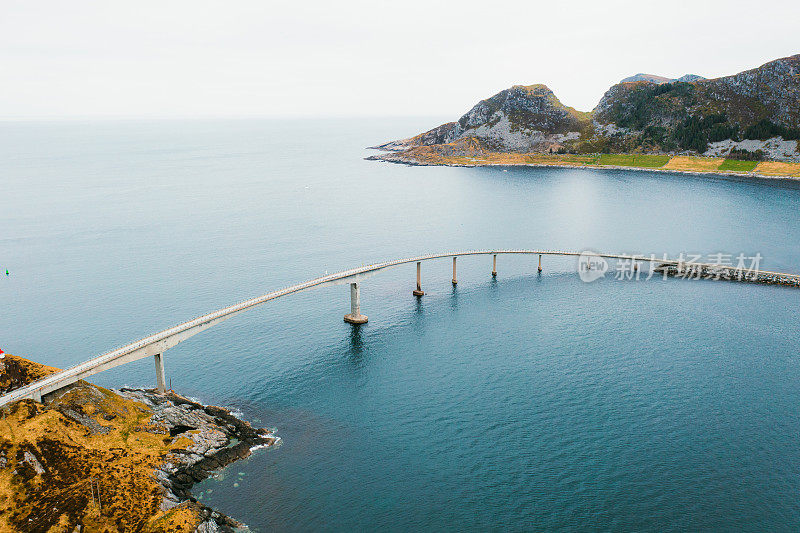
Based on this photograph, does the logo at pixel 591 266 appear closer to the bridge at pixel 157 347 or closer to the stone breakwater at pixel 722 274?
the stone breakwater at pixel 722 274

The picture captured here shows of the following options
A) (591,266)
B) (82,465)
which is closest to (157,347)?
(82,465)

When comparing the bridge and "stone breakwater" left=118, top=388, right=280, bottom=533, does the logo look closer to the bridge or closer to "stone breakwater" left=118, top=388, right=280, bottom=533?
the bridge

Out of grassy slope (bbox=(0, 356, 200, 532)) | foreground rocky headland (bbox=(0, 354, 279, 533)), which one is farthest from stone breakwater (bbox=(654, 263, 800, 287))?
grassy slope (bbox=(0, 356, 200, 532))

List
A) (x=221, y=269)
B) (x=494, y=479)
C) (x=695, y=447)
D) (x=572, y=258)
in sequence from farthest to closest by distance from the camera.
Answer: (x=572, y=258) < (x=221, y=269) < (x=695, y=447) < (x=494, y=479)

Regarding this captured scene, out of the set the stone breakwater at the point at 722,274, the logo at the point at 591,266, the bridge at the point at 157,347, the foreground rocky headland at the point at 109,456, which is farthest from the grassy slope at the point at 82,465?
the stone breakwater at the point at 722,274

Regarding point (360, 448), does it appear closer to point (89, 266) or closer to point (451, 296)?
point (451, 296)

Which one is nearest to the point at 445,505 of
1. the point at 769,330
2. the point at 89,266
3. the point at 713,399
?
the point at 713,399

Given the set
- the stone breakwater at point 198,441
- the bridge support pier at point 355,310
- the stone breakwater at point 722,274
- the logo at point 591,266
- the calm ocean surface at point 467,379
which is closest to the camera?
the stone breakwater at point 198,441
